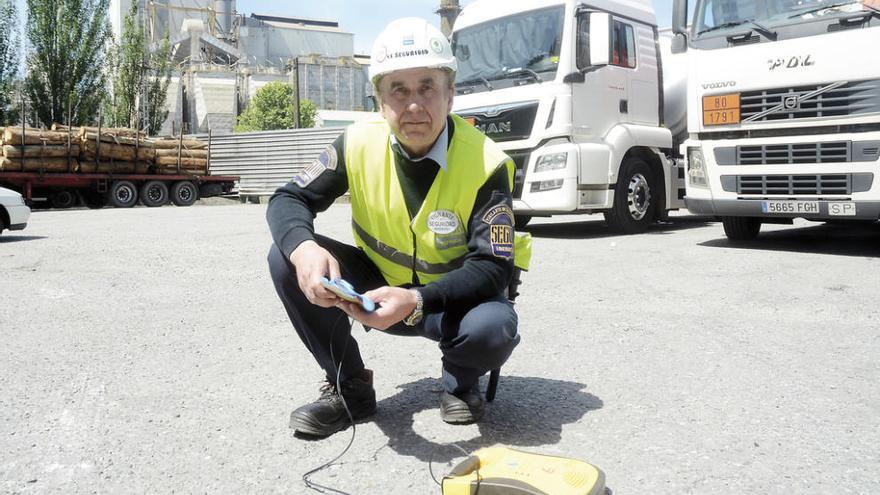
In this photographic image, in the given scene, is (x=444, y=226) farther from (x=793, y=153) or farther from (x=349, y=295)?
(x=793, y=153)

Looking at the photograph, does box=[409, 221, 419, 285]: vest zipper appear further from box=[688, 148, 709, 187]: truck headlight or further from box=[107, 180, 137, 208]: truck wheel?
box=[107, 180, 137, 208]: truck wheel

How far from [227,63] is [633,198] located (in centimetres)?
6830

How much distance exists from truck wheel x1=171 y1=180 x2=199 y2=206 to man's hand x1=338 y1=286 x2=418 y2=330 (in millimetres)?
20874

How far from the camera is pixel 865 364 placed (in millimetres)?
3730

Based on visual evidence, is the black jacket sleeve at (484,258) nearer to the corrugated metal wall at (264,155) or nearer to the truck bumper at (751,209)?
the truck bumper at (751,209)

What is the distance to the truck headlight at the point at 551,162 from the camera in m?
8.90

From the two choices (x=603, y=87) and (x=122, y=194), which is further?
(x=122, y=194)

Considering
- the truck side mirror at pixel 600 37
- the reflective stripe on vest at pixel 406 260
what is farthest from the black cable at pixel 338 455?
the truck side mirror at pixel 600 37

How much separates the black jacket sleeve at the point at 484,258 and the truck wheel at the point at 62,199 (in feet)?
65.1

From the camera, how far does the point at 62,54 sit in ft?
93.7

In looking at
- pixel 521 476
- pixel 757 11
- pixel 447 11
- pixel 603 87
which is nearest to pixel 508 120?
pixel 603 87

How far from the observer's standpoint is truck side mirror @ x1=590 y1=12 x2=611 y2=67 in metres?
8.66

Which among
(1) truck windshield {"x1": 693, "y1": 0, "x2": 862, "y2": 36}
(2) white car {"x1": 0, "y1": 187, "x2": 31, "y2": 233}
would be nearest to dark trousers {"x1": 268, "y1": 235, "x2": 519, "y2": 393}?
(1) truck windshield {"x1": 693, "y1": 0, "x2": 862, "y2": 36}

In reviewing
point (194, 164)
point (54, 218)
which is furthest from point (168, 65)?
point (54, 218)
